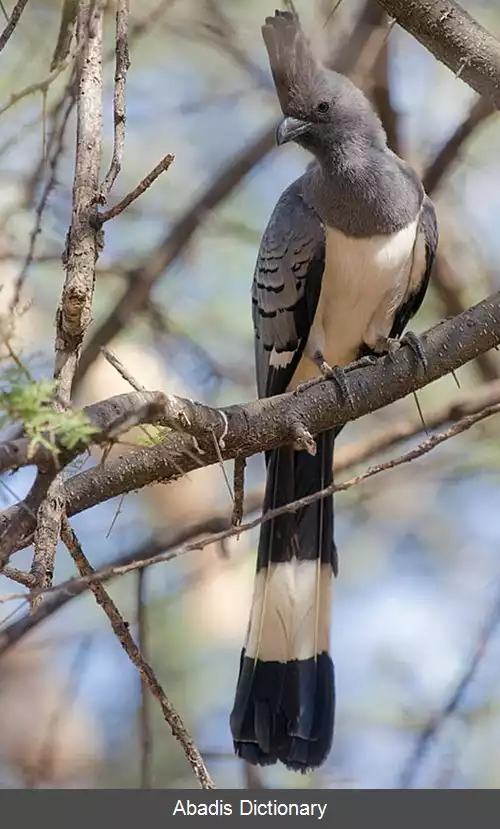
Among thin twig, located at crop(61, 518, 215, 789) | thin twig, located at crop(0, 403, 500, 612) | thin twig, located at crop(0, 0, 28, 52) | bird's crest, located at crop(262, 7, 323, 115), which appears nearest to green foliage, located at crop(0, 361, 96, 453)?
thin twig, located at crop(0, 403, 500, 612)

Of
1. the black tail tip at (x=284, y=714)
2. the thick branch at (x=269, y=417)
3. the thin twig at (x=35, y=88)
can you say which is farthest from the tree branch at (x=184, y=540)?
the thin twig at (x=35, y=88)

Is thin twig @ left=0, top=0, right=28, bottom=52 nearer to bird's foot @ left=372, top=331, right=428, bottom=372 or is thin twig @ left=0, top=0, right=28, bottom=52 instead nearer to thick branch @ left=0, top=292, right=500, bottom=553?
thick branch @ left=0, top=292, right=500, bottom=553

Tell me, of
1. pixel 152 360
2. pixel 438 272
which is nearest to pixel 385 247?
pixel 438 272

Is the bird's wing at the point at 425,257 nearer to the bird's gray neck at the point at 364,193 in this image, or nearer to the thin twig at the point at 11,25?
the bird's gray neck at the point at 364,193

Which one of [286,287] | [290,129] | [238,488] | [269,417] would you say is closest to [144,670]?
[238,488]

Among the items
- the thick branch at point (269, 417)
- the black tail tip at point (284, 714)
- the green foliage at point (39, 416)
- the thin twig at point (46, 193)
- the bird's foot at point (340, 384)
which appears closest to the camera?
the green foliage at point (39, 416)

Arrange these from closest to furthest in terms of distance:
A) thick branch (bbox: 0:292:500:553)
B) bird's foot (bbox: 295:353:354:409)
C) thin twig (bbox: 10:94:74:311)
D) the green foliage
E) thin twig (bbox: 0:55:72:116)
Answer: the green foliage → thin twig (bbox: 0:55:72:116) → thick branch (bbox: 0:292:500:553) → thin twig (bbox: 10:94:74:311) → bird's foot (bbox: 295:353:354:409)

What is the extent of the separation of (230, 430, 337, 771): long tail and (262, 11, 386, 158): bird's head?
76 centimetres

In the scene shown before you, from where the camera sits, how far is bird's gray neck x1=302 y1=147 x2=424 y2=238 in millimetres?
2605

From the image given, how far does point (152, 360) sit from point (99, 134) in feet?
5.86

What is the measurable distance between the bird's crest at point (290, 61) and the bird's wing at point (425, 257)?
405mm

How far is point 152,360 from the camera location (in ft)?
11.6

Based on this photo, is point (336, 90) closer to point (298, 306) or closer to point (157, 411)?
point (298, 306)

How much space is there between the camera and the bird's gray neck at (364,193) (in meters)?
2.61
